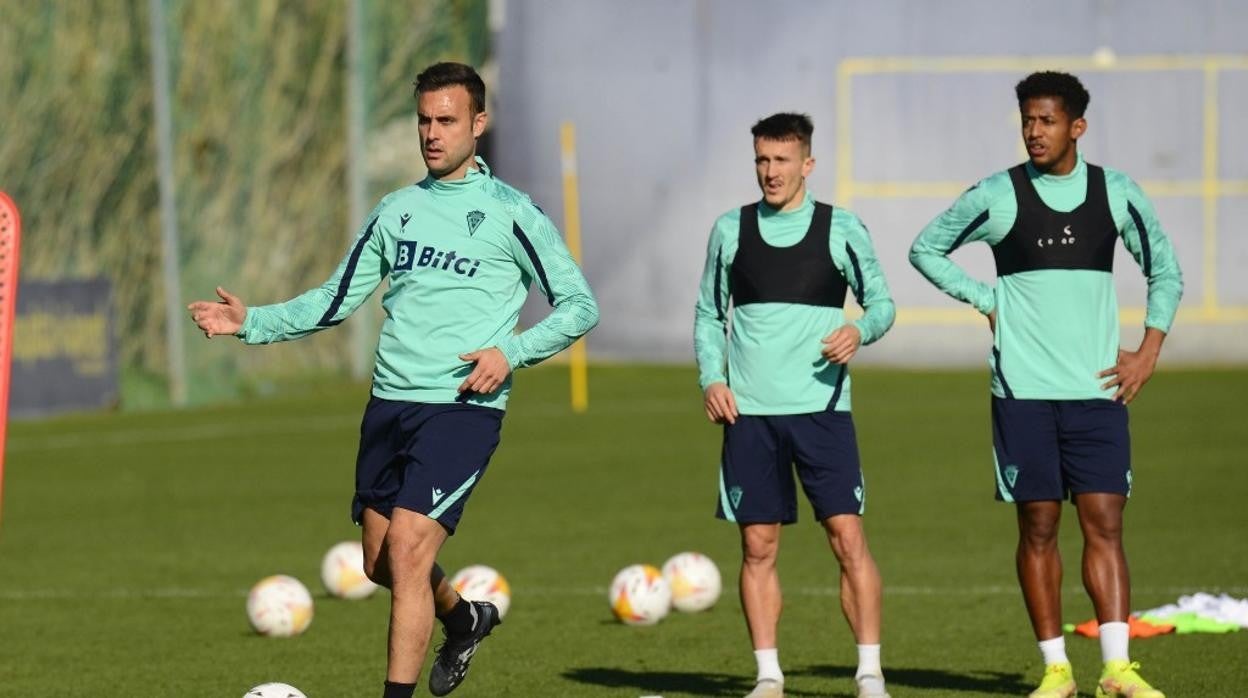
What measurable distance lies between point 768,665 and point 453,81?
2451mm

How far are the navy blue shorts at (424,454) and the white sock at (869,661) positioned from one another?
66.3 inches

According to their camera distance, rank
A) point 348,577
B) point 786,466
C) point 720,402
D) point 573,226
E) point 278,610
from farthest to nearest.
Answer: point 573,226, point 348,577, point 278,610, point 786,466, point 720,402

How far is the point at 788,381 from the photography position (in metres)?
8.29

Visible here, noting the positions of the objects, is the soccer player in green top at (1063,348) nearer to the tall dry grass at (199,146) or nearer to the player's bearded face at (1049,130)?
the player's bearded face at (1049,130)

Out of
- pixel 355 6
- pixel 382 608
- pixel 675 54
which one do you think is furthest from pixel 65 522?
pixel 675 54

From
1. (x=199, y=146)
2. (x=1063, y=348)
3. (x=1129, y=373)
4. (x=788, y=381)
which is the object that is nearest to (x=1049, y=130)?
(x=1063, y=348)

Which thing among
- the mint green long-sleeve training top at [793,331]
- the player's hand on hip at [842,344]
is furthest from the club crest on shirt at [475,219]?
the player's hand on hip at [842,344]

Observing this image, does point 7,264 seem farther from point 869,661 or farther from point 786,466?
point 869,661

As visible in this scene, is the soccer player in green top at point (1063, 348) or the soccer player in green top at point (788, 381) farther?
the soccer player in green top at point (788, 381)

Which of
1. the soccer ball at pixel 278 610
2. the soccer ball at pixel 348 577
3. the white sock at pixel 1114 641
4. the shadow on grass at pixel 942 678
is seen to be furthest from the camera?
the soccer ball at pixel 348 577

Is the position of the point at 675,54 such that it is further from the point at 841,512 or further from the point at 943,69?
the point at 841,512

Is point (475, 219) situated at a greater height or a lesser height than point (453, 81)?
lesser

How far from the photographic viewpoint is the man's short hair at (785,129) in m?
8.26

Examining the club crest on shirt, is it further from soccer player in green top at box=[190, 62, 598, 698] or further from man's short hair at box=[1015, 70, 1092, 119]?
man's short hair at box=[1015, 70, 1092, 119]
